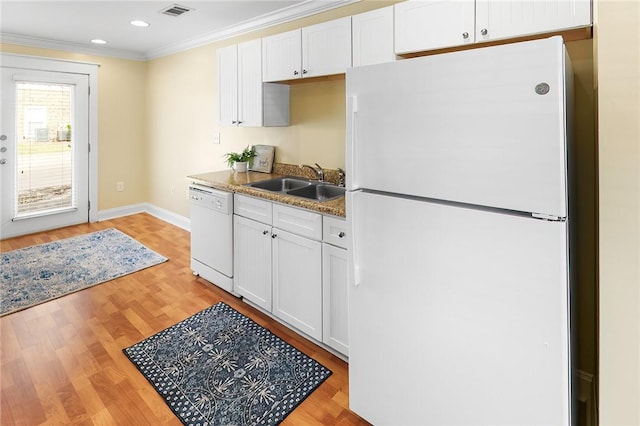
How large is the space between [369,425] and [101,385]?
57.8 inches

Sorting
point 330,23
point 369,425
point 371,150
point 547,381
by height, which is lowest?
point 369,425

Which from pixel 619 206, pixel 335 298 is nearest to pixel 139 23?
pixel 335 298

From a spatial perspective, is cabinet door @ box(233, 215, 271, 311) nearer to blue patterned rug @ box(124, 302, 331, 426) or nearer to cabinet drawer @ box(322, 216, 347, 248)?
blue patterned rug @ box(124, 302, 331, 426)

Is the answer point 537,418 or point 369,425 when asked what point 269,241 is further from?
point 537,418

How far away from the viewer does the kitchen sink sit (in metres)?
2.85

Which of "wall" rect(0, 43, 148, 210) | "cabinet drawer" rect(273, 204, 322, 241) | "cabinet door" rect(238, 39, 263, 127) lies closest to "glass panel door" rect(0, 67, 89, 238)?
"wall" rect(0, 43, 148, 210)

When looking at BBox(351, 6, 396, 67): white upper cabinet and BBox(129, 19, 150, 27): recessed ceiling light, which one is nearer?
BBox(351, 6, 396, 67): white upper cabinet

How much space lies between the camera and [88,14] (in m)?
3.39

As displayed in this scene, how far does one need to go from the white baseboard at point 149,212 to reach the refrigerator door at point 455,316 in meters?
3.86

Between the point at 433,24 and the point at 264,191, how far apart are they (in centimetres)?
147

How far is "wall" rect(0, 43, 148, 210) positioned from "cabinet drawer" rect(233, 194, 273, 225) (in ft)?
11.3

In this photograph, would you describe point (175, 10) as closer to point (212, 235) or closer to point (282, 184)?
point (282, 184)

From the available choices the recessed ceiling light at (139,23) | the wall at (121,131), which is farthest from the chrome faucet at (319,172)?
the wall at (121,131)

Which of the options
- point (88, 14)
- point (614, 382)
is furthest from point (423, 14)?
point (88, 14)
